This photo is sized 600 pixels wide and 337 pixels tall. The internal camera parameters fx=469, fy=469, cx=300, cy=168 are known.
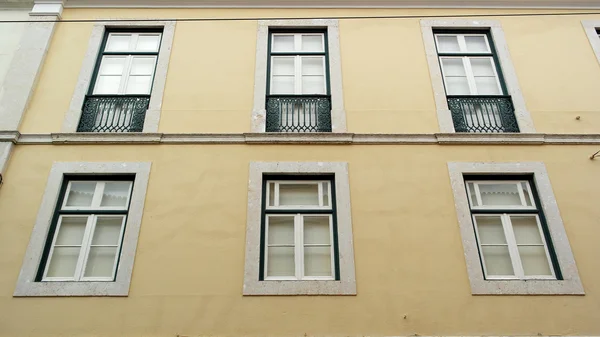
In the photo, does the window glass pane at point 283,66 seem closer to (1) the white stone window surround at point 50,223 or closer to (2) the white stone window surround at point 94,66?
(2) the white stone window surround at point 94,66

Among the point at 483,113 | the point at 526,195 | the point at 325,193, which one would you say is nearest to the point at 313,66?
the point at 325,193

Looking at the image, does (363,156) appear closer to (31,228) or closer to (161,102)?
(161,102)

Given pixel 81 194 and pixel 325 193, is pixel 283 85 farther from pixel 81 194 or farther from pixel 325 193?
pixel 81 194

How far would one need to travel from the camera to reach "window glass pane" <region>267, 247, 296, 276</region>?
6.19 metres

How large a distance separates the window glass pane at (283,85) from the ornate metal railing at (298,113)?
286 millimetres

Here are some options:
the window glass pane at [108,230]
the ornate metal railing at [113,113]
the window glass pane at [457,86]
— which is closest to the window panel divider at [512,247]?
the window glass pane at [457,86]

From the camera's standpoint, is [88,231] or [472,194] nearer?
[88,231]

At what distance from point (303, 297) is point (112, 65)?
5209mm

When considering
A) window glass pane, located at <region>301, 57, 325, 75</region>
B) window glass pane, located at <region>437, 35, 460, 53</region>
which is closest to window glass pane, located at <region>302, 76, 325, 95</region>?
window glass pane, located at <region>301, 57, 325, 75</region>

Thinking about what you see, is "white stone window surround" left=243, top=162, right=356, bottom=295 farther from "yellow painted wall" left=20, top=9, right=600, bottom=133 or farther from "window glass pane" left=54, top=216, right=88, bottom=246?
"window glass pane" left=54, top=216, right=88, bottom=246

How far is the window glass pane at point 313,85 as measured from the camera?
7.85m

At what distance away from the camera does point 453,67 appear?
808cm

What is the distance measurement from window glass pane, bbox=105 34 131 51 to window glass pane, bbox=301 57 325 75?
3149 millimetres

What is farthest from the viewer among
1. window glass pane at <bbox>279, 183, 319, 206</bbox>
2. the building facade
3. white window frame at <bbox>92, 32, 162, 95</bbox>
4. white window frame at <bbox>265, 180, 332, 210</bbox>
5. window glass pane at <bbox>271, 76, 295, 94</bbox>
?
window glass pane at <bbox>271, 76, 295, 94</bbox>
